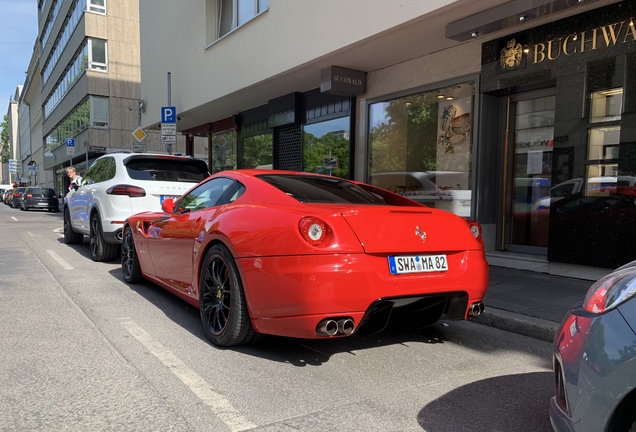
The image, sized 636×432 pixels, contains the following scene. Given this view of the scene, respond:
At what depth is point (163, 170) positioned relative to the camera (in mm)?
7191

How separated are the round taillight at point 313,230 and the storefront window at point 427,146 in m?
5.55

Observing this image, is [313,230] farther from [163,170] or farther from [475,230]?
[163,170]

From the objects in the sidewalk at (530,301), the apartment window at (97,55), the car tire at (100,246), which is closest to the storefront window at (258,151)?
the car tire at (100,246)

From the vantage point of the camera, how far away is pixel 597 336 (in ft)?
5.89

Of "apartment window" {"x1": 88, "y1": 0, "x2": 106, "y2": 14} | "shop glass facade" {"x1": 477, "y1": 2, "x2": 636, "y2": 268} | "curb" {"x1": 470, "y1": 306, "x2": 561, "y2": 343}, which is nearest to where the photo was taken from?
"curb" {"x1": 470, "y1": 306, "x2": 561, "y2": 343}

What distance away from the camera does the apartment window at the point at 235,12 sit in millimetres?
11016

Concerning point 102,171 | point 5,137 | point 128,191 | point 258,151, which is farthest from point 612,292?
point 5,137

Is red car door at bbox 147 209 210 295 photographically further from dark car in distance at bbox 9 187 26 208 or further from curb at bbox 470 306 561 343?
dark car in distance at bbox 9 187 26 208

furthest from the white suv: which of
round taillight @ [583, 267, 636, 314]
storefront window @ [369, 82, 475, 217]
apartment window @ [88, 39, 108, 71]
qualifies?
apartment window @ [88, 39, 108, 71]

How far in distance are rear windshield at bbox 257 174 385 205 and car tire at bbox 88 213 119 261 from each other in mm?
4407

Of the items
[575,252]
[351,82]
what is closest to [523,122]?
[575,252]

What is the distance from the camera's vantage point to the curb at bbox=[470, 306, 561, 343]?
13.6ft

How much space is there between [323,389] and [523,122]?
6.27 m

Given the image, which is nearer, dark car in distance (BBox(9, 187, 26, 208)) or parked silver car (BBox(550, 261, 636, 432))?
parked silver car (BBox(550, 261, 636, 432))
